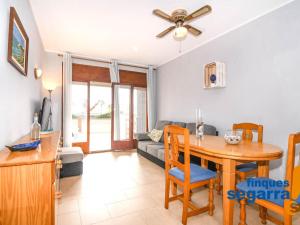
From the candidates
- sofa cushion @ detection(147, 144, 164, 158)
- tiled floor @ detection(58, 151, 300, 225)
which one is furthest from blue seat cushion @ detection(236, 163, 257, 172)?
sofa cushion @ detection(147, 144, 164, 158)

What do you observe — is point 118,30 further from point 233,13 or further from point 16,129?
point 16,129

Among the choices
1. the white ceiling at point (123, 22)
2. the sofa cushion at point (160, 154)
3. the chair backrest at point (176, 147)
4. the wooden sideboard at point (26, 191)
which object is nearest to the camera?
the wooden sideboard at point (26, 191)

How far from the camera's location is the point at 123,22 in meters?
2.83

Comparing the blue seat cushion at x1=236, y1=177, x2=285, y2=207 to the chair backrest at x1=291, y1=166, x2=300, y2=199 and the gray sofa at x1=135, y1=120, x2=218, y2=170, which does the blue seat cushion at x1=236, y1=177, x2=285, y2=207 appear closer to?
the chair backrest at x1=291, y1=166, x2=300, y2=199

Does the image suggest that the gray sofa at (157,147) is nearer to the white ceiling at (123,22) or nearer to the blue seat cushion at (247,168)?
the blue seat cushion at (247,168)

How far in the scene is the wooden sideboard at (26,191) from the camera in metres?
1.05

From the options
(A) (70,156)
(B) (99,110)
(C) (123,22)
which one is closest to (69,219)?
(A) (70,156)

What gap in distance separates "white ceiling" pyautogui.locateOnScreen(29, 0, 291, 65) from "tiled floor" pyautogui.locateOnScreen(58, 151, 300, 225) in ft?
8.99

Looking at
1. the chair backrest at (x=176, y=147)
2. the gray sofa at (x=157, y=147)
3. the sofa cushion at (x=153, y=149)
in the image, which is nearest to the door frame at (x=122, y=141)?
the gray sofa at (x=157, y=147)

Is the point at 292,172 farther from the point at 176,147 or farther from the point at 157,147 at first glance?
the point at 157,147

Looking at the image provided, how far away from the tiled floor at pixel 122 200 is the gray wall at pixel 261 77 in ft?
4.18

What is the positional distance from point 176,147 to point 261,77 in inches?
73.2

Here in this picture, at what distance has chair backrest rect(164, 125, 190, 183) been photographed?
5.65 feet

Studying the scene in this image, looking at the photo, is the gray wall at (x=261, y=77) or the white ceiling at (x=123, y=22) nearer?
the gray wall at (x=261, y=77)
